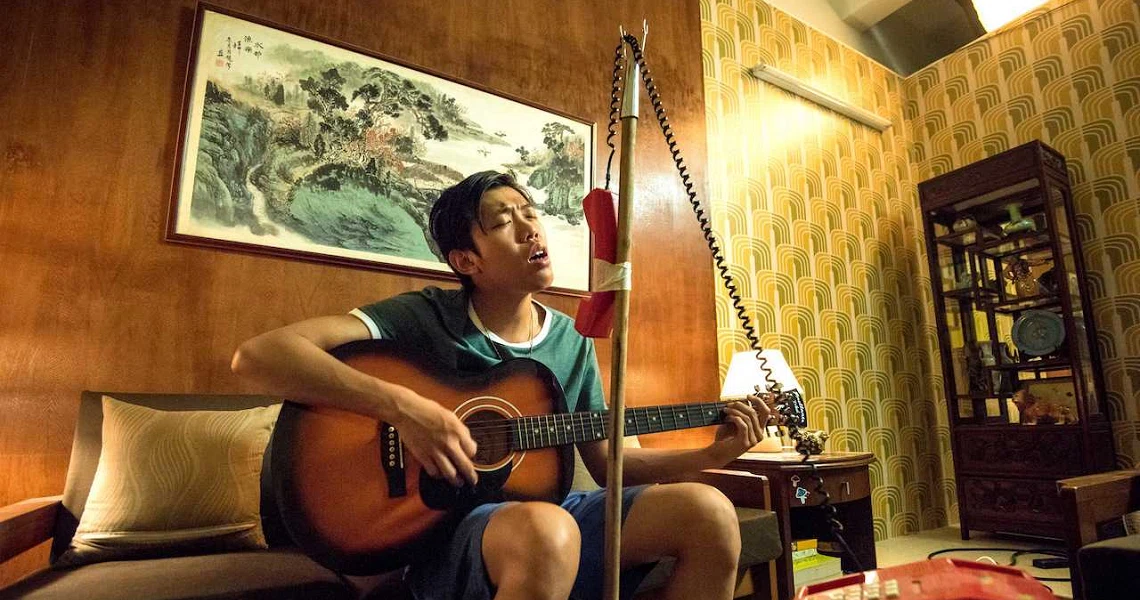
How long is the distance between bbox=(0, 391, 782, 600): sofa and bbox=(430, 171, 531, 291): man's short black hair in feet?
1.89

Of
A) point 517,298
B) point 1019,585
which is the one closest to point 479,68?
point 517,298

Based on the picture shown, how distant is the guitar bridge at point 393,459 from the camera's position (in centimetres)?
91

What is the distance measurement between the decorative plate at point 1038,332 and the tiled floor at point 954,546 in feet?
2.90

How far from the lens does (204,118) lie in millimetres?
1725

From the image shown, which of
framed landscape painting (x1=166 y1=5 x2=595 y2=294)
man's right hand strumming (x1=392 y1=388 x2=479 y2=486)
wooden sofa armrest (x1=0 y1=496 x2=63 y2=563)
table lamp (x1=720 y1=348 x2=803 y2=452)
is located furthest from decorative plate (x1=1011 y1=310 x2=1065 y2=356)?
→ wooden sofa armrest (x1=0 y1=496 x2=63 y2=563)

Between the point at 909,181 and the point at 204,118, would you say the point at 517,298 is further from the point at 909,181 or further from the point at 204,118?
the point at 909,181

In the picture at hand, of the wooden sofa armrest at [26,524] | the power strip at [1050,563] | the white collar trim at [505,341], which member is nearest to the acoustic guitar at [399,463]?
the white collar trim at [505,341]

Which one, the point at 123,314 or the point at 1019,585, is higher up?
the point at 123,314

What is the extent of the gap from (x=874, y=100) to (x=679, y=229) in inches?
79.3

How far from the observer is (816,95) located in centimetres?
327

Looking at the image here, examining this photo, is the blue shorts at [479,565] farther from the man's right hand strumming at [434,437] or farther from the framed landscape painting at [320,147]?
the framed landscape painting at [320,147]

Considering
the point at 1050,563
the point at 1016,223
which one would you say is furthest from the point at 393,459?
the point at 1016,223

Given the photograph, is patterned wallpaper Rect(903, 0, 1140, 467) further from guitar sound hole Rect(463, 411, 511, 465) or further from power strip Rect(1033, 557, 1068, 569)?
guitar sound hole Rect(463, 411, 511, 465)

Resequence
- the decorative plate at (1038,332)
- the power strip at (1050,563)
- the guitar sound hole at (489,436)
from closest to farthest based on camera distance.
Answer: the guitar sound hole at (489,436)
the power strip at (1050,563)
the decorative plate at (1038,332)
